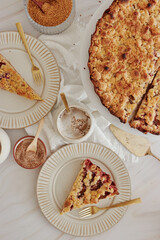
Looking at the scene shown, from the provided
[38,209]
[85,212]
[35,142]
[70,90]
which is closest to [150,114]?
[70,90]

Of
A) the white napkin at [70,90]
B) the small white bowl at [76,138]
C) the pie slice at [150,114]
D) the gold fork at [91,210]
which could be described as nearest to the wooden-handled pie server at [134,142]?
the white napkin at [70,90]

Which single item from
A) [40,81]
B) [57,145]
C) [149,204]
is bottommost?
[149,204]

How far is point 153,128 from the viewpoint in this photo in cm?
161

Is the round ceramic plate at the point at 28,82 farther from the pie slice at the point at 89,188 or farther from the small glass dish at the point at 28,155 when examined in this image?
the pie slice at the point at 89,188

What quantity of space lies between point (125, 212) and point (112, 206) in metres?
0.13

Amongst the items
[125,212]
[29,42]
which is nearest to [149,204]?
[125,212]

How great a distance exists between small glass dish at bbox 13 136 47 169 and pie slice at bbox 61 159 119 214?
321 mm

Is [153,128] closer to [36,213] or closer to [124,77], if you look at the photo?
[124,77]

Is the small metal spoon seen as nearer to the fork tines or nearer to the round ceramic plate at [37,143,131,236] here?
the round ceramic plate at [37,143,131,236]

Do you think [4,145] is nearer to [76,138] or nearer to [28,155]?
[28,155]

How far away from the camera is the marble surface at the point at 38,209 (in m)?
2.21

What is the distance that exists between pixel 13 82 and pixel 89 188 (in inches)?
37.8

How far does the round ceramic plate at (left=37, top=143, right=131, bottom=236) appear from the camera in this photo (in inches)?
84.3

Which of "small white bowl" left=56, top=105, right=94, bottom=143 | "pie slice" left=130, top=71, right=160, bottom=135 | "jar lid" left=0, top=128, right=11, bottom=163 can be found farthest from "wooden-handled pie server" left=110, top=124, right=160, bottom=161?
"jar lid" left=0, top=128, right=11, bottom=163
